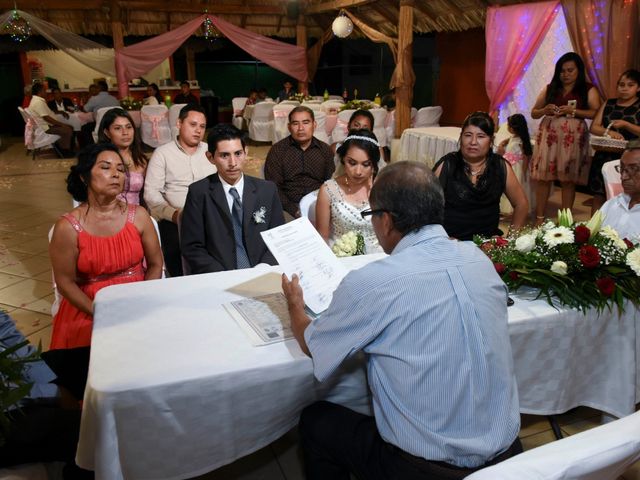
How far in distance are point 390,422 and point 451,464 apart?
0.19 m

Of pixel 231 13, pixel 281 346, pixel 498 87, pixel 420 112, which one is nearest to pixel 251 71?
pixel 231 13

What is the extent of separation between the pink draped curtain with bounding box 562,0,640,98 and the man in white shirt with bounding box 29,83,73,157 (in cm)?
891

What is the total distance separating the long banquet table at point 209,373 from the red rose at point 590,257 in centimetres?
20

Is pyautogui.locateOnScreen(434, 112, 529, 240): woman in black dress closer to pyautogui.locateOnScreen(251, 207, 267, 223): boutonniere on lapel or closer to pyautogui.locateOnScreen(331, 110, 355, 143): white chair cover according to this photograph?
pyautogui.locateOnScreen(251, 207, 267, 223): boutonniere on lapel

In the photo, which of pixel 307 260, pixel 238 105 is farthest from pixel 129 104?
pixel 307 260

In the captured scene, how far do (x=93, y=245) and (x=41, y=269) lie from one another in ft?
8.16

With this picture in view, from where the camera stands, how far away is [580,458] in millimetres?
970

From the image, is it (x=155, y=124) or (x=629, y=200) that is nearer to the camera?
(x=629, y=200)

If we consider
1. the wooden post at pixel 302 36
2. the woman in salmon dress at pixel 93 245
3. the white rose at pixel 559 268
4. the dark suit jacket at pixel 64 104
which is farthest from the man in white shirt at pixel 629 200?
the wooden post at pixel 302 36

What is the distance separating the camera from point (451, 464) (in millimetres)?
1390

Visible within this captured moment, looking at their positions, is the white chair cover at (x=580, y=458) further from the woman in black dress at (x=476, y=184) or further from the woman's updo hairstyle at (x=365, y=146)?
the woman in black dress at (x=476, y=184)

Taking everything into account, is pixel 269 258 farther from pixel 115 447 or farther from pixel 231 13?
pixel 231 13

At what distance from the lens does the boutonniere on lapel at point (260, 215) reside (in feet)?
9.50

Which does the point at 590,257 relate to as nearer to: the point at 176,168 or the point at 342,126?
the point at 176,168
